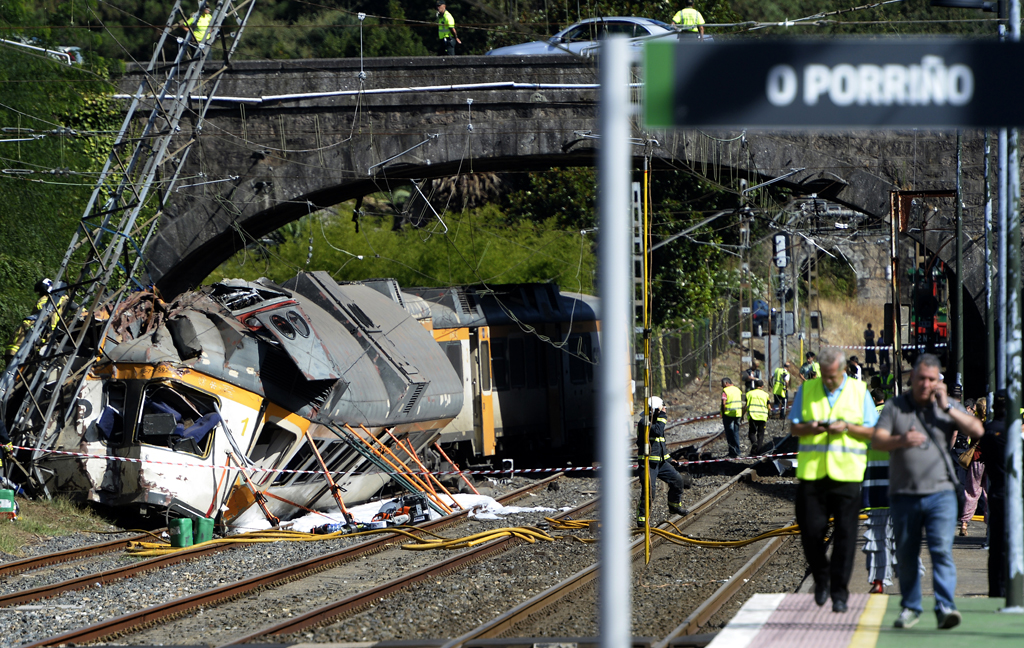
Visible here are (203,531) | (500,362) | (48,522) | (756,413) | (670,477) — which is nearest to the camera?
(203,531)

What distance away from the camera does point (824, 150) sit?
78.4 feet

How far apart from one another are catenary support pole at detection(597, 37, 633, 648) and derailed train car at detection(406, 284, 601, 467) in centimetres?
1825

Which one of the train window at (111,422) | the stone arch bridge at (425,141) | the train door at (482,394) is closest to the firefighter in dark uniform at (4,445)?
the train window at (111,422)

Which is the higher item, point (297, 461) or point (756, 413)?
point (297, 461)

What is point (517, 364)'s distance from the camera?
24.9 metres

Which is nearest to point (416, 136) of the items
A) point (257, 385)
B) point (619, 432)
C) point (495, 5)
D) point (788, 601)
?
point (257, 385)

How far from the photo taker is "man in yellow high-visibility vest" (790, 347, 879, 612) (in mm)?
7082

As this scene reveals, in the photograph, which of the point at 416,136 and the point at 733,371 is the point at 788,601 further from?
the point at 733,371

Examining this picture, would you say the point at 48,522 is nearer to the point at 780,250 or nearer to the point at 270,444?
the point at 270,444

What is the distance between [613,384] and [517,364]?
20.9m

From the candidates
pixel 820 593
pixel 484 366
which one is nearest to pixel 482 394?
pixel 484 366

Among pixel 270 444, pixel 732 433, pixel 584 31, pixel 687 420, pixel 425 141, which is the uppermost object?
pixel 584 31

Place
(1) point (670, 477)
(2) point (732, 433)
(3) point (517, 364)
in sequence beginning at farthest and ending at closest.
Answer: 1. (2) point (732, 433)
2. (3) point (517, 364)
3. (1) point (670, 477)

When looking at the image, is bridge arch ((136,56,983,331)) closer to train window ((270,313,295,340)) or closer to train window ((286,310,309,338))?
train window ((286,310,309,338))
